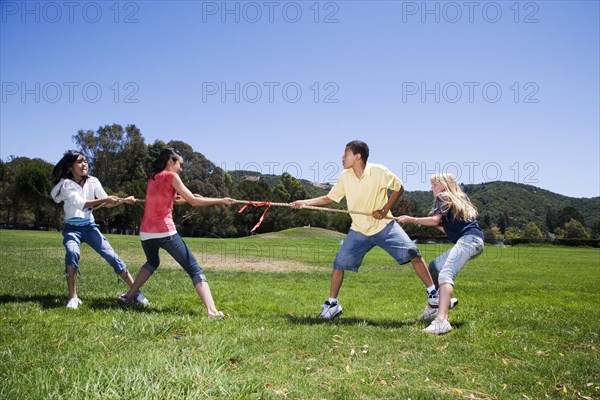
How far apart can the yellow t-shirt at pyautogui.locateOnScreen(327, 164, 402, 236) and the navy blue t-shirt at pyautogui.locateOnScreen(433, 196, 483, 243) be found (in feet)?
2.23

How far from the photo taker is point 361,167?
6.99m

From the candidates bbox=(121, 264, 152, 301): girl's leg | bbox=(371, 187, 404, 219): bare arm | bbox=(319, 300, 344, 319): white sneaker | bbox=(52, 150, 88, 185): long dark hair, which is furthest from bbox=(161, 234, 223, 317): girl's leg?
bbox=(371, 187, 404, 219): bare arm

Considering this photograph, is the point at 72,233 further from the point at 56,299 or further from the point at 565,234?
the point at 565,234

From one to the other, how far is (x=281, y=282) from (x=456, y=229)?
19.4 feet

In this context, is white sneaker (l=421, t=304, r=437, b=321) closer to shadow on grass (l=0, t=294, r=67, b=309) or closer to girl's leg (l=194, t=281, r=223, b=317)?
girl's leg (l=194, t=281, r=223, b=317)

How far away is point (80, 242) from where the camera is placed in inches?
291

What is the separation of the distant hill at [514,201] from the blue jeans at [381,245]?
129 metres

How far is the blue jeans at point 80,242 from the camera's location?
7.14m

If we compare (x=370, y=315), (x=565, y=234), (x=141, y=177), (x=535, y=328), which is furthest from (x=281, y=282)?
(x=565, y=234)

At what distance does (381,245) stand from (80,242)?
4835 mm

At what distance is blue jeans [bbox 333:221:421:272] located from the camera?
683 centimetres

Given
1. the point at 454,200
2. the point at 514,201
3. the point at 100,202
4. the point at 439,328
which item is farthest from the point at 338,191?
the point at 514,201

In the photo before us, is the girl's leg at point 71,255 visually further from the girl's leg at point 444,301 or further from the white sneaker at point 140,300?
Result: the girl's leg at point 444,301

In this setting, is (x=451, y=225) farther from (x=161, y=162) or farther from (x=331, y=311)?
(x=161, y=162)
